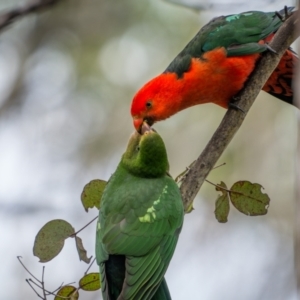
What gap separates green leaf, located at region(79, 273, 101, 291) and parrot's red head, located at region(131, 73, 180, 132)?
164 cm

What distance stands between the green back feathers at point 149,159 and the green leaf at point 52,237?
55 centimetres

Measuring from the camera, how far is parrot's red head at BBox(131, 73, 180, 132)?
4.75m

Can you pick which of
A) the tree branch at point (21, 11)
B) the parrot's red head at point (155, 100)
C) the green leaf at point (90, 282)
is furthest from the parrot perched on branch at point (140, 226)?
the tree branch at point (21, 11)

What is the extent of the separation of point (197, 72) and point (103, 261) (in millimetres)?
2125

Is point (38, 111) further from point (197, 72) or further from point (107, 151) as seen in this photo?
point (197, 72)

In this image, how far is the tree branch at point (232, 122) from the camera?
3.48 m

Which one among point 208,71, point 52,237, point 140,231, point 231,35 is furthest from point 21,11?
point 231,35

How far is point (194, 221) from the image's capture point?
8.32 meters

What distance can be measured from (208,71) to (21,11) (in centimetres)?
311

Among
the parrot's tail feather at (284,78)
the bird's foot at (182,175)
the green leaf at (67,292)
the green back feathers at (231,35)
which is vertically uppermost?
→ the green back feathers at (231,35)

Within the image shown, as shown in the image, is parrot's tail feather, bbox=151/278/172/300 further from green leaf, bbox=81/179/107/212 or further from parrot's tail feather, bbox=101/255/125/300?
green leaf, bbox=81/179/107/212

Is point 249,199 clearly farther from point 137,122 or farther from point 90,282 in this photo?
point 137,122

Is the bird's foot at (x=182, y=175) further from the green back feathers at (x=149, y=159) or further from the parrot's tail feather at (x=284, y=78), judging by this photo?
the parrot's tail feather at (x=284, y=78)

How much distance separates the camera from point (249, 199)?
3631mm
